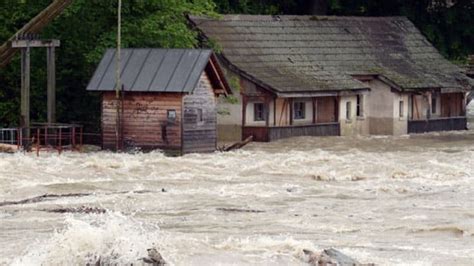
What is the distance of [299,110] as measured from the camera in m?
54.6

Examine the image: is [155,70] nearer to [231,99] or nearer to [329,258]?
[231,99]

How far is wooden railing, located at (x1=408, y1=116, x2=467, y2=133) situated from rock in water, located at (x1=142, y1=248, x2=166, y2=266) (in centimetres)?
3681

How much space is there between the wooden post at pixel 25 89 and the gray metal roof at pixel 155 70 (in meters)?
1.94

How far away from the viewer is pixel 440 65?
6228 cm

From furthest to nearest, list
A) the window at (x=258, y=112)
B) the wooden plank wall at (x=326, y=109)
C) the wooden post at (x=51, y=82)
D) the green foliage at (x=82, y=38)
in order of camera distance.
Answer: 1. the wooden plank wall at (x=326, y=109)
2. the window at (x=258, y=112)
3. the green foliage at (x=82, y=38)
4. the wooden post at (x=51, y=82)

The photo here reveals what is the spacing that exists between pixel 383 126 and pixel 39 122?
1544cm

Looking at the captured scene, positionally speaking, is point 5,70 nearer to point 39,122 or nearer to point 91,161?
point 39,122

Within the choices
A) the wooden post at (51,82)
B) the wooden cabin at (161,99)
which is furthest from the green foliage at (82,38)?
the wooden cabin at (161,99)

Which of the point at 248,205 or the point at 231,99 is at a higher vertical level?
the point at 231,99

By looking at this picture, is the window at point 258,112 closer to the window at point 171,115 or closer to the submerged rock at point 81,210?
the window at point 171,115

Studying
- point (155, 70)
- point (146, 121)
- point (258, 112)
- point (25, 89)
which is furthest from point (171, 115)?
point (258, 112)

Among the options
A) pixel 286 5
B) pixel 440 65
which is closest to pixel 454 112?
pixel 440 65

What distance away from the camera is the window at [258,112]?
52.5 m

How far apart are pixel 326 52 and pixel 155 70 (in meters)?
14.5
